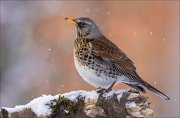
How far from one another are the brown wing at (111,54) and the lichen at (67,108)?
1.27 meters

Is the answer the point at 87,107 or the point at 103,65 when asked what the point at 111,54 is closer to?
the point at 103,65

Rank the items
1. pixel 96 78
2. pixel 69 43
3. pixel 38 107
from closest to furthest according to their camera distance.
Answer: pixel 38 107 < pixel 96 78 < pixel 69 43

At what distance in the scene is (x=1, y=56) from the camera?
14.5 metres

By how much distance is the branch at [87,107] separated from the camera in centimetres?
599

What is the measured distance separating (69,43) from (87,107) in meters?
11.3

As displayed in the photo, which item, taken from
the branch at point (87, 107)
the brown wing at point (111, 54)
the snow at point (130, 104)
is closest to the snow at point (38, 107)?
the branch at point (87, 107)

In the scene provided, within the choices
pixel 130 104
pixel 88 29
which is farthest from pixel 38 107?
pixel 88 29

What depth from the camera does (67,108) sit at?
6.18 metres

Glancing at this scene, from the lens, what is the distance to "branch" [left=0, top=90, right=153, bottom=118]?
19.7 feet

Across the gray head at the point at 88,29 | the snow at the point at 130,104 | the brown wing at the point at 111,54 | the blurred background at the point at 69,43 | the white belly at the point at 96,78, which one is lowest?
the blurred background at the point at 69,43

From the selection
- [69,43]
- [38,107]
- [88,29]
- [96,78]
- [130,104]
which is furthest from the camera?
[69,43]

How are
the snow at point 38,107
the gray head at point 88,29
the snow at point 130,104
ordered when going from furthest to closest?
the gray head at point 88,29, the snow at point 38,107, the snow at point 130,104

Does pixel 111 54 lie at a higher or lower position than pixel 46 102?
higher

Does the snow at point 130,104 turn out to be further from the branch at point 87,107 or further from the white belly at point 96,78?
the white belly at point 96,78
